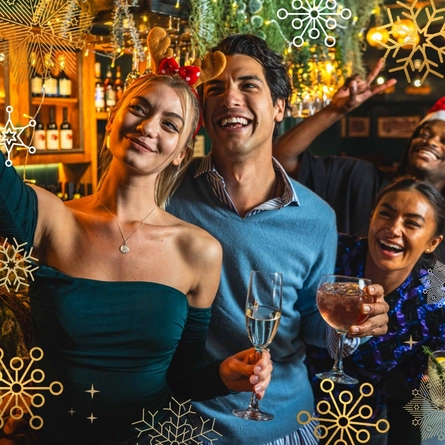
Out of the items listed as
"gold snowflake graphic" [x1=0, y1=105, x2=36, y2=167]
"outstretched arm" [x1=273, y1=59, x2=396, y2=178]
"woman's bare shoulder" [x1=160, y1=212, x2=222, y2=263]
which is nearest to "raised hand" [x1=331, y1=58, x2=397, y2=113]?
"outstretched arm" [x1=273, y1=59, x2=396, y2=178]

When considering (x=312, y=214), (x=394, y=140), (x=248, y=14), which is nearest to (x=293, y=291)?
(x=312, y=214)

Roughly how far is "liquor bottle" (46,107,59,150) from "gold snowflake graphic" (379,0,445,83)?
70cm

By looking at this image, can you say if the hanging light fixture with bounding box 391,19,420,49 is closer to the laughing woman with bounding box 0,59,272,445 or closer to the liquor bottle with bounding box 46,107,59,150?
the laughing woman with bounding box 0,59,272,445

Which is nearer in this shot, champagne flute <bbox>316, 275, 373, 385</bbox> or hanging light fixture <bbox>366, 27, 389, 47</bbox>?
champagne flute <bbox>316, 275, 373, 385</bbox>

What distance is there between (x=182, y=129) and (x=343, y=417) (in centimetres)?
72

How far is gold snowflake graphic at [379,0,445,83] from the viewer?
133 centimetres

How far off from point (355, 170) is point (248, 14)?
1.47 ft

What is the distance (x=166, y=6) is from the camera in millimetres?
1347

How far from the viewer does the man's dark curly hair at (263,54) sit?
53.2 inches

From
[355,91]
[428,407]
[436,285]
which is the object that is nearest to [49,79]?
[355,91]

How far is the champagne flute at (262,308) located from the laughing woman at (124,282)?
4 cm

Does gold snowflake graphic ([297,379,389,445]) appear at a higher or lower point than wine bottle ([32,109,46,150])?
lower

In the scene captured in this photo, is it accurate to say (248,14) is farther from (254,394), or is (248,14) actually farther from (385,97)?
(254,394)

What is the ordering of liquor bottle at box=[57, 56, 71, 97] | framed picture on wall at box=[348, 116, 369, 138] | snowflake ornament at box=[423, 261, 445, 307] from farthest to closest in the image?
framed picture on wall at box=[348, 116, 369, 138], snowflake ornament at box=[423, 261, 445, 307], liquor bottle at box=[57, 56, 71, 97]
